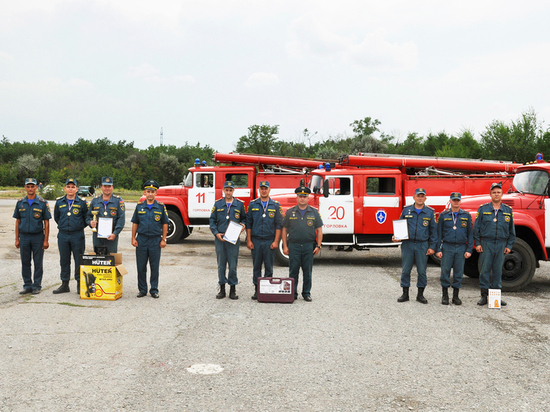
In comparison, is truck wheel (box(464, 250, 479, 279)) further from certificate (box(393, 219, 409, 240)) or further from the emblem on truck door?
certificate (box(393, 219, 409, 240))

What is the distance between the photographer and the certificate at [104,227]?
771cm

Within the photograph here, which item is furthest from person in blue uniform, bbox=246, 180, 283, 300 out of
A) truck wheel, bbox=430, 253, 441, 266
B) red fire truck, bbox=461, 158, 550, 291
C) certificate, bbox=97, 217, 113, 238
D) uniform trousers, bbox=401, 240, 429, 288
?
truck wheel, bbox=430, 253, 441, 266

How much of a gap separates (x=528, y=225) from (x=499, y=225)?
47.9 inches

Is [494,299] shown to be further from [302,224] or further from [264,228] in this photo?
[264,228]

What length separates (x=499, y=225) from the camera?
7438mm

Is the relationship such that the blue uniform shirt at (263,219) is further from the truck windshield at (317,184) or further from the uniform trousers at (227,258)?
the truck windshield at (317,184)

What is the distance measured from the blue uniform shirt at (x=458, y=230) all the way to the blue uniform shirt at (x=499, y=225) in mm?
210

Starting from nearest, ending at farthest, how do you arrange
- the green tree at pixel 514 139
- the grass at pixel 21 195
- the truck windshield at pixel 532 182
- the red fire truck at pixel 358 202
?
the truck windshield at pixel 532 182, the red fire truck at pixel 358 202, the green tree at pixel 514 139, the grass at pixel 21 195

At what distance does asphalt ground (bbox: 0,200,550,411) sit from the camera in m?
4.00

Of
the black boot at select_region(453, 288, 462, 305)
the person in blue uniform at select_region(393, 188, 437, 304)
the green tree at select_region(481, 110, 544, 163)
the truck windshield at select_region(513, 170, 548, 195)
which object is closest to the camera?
the black boot at select_region(453, 288, 462, 305)

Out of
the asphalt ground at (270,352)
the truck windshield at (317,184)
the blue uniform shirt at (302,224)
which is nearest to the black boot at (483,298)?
the asphalt ground at (270,352)

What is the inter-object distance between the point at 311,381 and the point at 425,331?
2.25 meters

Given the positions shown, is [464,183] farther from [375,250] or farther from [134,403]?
[134,403]

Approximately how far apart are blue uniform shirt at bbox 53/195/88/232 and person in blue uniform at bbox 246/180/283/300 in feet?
9.03
